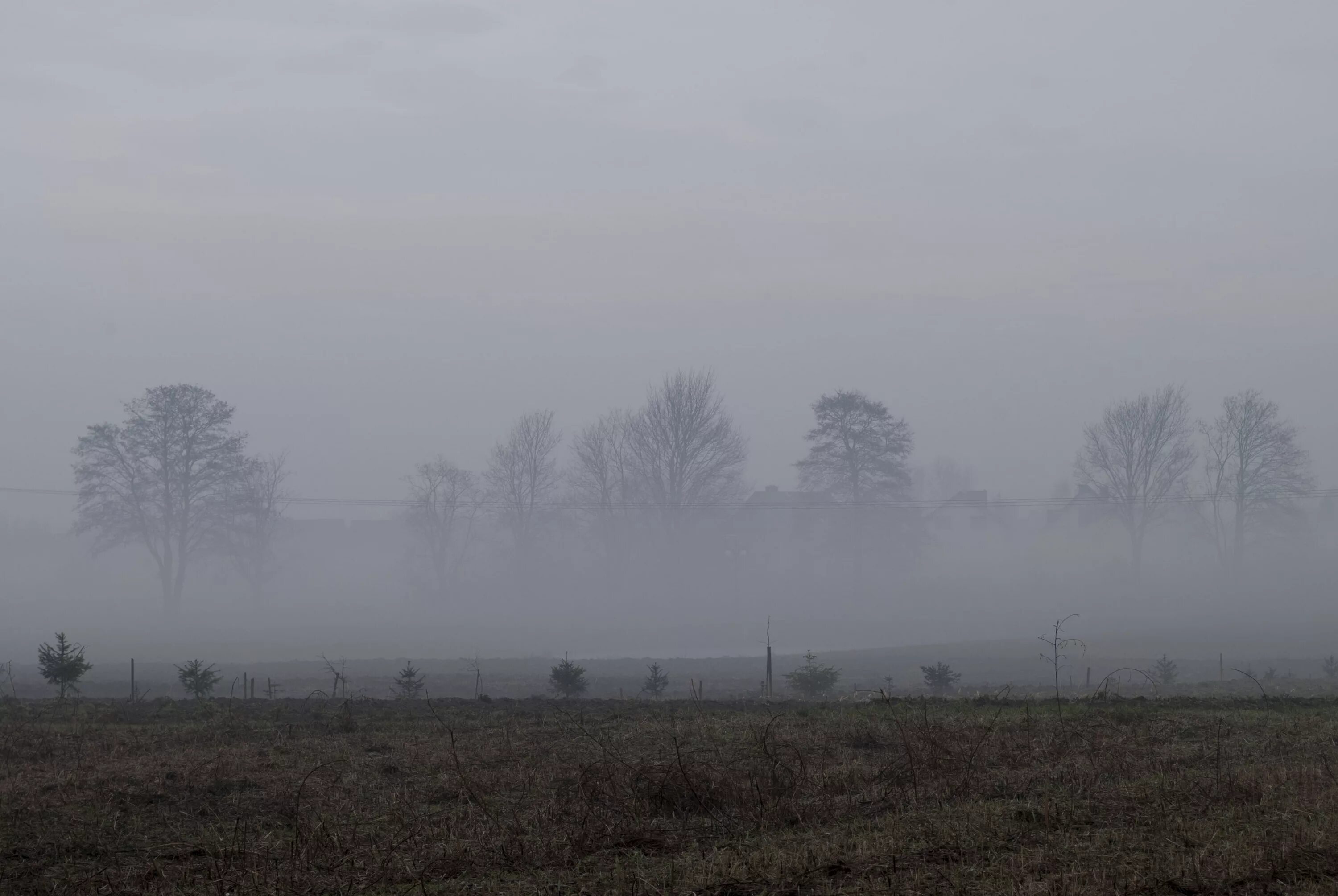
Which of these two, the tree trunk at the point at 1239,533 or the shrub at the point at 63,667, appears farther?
the tree trunk at the point at 1239,533

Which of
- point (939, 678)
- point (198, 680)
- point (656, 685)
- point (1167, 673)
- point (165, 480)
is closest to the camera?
point (198, 680)

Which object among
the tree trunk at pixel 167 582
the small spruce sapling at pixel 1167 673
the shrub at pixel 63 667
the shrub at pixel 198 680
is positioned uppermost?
the tree trunk at pixel 167 582

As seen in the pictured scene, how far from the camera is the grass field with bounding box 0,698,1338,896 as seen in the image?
6.32 m

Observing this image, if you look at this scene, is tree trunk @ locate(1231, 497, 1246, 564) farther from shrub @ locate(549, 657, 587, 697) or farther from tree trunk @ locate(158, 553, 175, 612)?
tree trunk @ locate(158, 553, 175, 612)

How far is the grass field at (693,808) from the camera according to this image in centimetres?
632

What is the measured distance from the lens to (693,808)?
351 inches

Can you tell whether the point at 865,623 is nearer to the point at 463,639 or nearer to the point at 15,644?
the point at 463,639

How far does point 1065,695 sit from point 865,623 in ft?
116

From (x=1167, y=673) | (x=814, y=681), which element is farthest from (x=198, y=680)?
(x=1167, y=673)

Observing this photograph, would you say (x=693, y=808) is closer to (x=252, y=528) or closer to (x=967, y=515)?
(x=252, y=528)

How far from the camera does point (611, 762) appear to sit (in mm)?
11320

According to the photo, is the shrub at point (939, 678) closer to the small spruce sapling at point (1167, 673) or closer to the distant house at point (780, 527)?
the small spruce sapling at point (1167, 673)

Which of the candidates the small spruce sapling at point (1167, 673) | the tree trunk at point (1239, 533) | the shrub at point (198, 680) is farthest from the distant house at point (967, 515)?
the shrub at point (198, 680)

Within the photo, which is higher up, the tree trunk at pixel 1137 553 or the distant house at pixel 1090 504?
the distant house at pixel 1090 504
